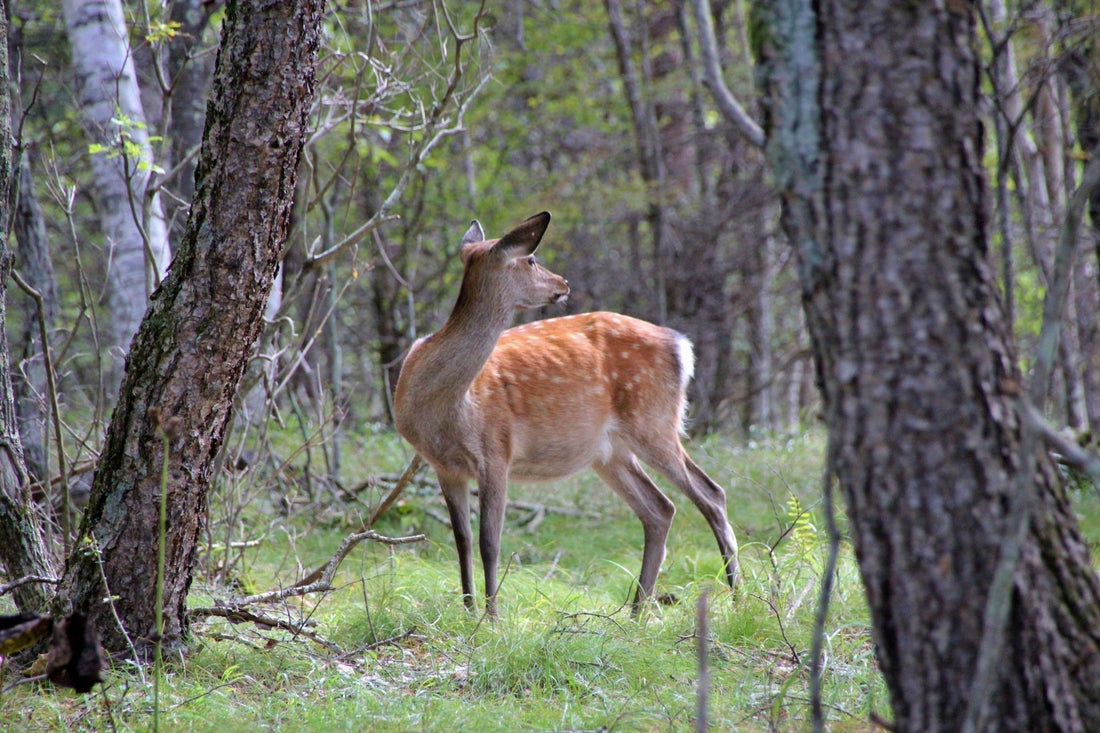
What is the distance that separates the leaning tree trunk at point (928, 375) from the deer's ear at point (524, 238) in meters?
2.76

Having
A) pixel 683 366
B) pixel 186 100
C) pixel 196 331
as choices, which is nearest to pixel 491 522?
pixel 683 366

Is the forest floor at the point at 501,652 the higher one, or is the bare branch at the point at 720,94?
the bare branch at the point at 720,94

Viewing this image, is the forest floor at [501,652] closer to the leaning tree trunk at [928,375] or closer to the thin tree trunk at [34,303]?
the leaning tree trunk at [928,375]

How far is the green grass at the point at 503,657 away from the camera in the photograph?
9.85ft


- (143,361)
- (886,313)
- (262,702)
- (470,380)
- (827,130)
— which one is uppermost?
(827,130)

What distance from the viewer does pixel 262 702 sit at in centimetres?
324

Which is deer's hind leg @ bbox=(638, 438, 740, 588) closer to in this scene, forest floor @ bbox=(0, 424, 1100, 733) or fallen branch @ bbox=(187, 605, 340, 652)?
forest floor @ bbox=(0, 424, 1100, 733)

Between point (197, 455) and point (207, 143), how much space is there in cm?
102

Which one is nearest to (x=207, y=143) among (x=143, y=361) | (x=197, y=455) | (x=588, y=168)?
(x=143, y=361)

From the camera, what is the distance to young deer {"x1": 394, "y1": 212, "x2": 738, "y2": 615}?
4797 mm

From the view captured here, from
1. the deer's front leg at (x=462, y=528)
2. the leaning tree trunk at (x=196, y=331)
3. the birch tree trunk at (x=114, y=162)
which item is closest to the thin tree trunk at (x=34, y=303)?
the birch tree trunk at (x=114, y=162)

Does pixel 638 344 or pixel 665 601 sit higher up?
pixel 638 344

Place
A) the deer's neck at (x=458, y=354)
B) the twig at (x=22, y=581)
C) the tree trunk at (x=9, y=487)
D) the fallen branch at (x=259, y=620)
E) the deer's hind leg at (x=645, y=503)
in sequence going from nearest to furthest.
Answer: the twig at (x=22, y=581) < the tree trunk at (x=9, y=487) < the fallen branch at (x=259, y=620) < the deer's neck at (x=458, y=354) < the deer's hind leg at (x=645, y=503)

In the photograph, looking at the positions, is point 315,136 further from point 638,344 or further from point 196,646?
point 196,646
